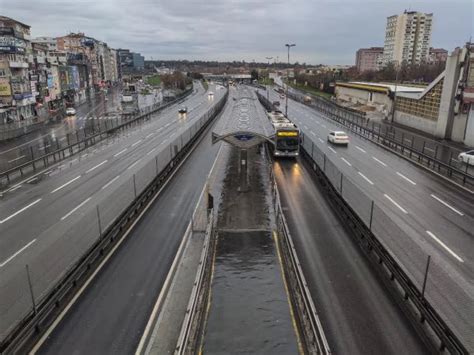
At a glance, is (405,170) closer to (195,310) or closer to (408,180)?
(408,180)

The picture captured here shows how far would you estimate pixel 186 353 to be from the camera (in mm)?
9023

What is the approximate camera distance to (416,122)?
5147 centimetres

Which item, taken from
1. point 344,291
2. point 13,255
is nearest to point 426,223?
point 344,291

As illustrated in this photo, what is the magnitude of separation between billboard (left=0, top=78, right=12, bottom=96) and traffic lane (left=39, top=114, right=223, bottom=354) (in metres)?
51.0

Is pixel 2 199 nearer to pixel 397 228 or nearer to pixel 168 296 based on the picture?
pixel 168 296

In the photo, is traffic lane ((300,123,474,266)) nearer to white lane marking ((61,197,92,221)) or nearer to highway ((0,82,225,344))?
highway ((0,82,225,344))

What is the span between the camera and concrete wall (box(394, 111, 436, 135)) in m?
47.5

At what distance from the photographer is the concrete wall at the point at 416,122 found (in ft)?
156

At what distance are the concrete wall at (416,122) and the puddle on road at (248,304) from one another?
3967 cm

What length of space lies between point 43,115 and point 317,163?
5920 centimetres

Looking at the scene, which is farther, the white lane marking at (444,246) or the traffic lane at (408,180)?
the traffic lane at (408,180)

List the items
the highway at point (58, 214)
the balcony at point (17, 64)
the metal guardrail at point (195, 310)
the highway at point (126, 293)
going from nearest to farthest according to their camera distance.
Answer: the metal guardrail at point (195, 310) → the highway at point (126, 293) → the highway at point (58, 214) → the balcony at point (17, 64)

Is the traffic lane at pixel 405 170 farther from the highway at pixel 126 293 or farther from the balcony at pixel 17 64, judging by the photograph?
the balcony at pixel 17 64

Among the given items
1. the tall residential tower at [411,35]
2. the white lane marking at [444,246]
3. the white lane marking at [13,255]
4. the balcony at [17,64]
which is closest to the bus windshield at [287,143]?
the white lane marking at [444,246]
